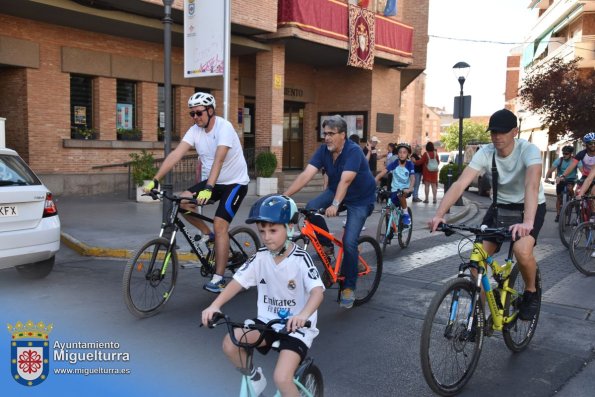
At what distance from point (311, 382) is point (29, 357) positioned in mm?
2160

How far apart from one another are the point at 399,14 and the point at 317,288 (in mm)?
23365

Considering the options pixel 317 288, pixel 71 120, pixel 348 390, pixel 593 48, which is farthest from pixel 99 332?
pixel 593 48

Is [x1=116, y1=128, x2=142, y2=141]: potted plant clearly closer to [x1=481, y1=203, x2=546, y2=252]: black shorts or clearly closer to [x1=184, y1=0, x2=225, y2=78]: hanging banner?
[x1=184, y1=0, x2=225, y2=78]: hanging banner

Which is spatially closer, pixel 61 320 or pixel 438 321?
pixel 438 321

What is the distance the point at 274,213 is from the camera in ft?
9.45

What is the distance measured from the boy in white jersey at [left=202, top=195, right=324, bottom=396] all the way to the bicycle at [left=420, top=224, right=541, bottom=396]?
0.96 metres

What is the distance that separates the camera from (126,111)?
678 inches

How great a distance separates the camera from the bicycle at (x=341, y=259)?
5289mm

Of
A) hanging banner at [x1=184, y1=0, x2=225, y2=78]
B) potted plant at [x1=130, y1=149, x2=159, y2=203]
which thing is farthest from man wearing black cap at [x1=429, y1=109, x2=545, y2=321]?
potted plant at [x1=130, y1=149, x2=159, y2=203]

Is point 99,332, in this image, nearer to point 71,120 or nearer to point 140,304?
point 140,304

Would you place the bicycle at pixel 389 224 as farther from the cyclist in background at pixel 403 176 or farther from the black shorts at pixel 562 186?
the black shorts at pixel 562 186

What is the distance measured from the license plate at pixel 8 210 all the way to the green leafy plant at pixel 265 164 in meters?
11.6

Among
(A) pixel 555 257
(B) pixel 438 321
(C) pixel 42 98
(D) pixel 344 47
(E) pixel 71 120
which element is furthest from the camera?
(D) pixel 344 47

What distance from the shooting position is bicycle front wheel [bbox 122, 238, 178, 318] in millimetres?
5023
